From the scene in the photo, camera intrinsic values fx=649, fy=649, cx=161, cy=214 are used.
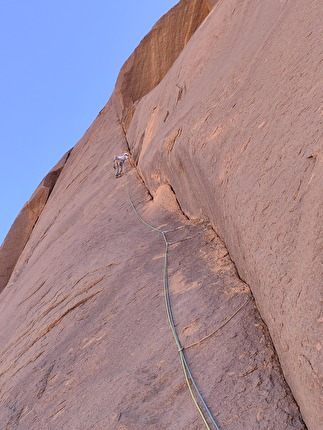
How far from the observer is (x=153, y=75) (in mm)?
13242

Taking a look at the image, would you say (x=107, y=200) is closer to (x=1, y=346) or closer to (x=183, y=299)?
(x=1, y=346)

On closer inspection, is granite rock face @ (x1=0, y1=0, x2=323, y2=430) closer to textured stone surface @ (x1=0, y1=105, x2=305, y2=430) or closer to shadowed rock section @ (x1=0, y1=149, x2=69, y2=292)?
textured stone surface @ (x1=0, y1=105, x2=305, y2=430)

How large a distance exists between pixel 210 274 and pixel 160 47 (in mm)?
9110

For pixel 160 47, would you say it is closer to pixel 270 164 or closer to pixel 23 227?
pixel 23 227

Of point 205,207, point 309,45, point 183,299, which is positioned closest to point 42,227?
point 205,207

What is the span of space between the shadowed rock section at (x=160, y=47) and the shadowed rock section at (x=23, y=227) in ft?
7.94

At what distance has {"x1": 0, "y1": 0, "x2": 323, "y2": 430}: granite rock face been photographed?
3.53m

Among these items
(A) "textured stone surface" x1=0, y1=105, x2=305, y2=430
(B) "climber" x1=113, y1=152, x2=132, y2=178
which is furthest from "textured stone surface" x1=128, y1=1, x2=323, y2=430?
(B) "climber" x1=113, y1=152, x2=132, y2=178

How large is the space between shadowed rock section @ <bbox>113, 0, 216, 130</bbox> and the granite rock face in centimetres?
494

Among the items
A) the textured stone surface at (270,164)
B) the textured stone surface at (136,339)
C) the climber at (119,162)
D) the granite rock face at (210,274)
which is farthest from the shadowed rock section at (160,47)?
the textured stone surface at (270,164)

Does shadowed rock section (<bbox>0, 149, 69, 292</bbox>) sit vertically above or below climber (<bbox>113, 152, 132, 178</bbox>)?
above

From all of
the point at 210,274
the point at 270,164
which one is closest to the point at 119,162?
the point at 210,274

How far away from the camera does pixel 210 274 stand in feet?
16.4

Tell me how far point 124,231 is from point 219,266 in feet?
7.46
